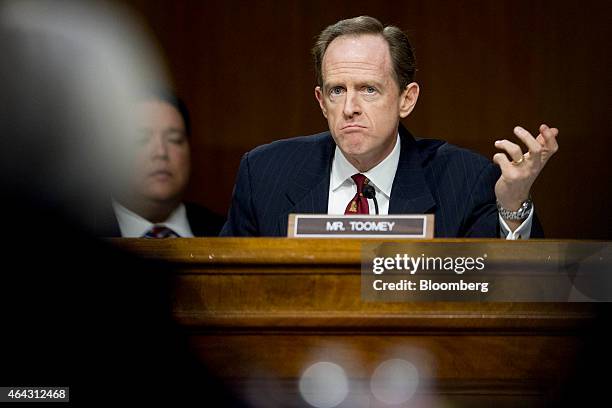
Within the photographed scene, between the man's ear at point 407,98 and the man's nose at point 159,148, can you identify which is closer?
the man's ear at point 407,98

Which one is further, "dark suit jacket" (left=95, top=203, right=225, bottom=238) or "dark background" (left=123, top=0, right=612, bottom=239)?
"dark background" (left=123, top=0, right=612, bottom=239)

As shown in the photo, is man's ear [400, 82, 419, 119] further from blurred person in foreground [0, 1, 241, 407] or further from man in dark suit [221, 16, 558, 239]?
blurred person in foreground [0, 1, 241, 407]

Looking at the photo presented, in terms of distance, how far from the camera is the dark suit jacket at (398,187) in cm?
193

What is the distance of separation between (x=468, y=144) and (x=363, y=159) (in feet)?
4.92

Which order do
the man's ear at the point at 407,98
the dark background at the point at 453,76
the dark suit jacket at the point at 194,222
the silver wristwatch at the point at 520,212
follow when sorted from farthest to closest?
1. the dark background at the point at 453,76
2. the dark suit jacket at the point at 194,222
3. the man's ear at the point at 407,98
4. the silver wristwatch at the point at 520,212

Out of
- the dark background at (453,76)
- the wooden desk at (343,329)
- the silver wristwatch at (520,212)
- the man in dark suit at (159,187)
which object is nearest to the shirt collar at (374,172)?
the silver wristwatch at (520,212)

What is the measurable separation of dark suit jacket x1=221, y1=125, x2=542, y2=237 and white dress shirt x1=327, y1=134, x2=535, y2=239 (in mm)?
23

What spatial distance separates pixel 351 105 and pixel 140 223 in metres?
1.02

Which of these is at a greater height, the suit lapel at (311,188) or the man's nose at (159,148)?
the man's nose at (159,148)

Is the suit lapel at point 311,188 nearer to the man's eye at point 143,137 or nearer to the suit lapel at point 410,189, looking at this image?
A: the suit lapel at point 410,189

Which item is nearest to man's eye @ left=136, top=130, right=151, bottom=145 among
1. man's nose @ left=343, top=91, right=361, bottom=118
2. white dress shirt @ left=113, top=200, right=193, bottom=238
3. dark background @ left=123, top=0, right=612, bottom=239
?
white dress shirt @ left=113, top=200, right=193, bottom=238

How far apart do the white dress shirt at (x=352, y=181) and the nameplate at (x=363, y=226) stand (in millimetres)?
460

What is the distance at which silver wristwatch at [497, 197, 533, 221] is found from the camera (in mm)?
1735

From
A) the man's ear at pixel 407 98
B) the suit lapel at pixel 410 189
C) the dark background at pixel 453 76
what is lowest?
the suit lapel at pixel 410 189
